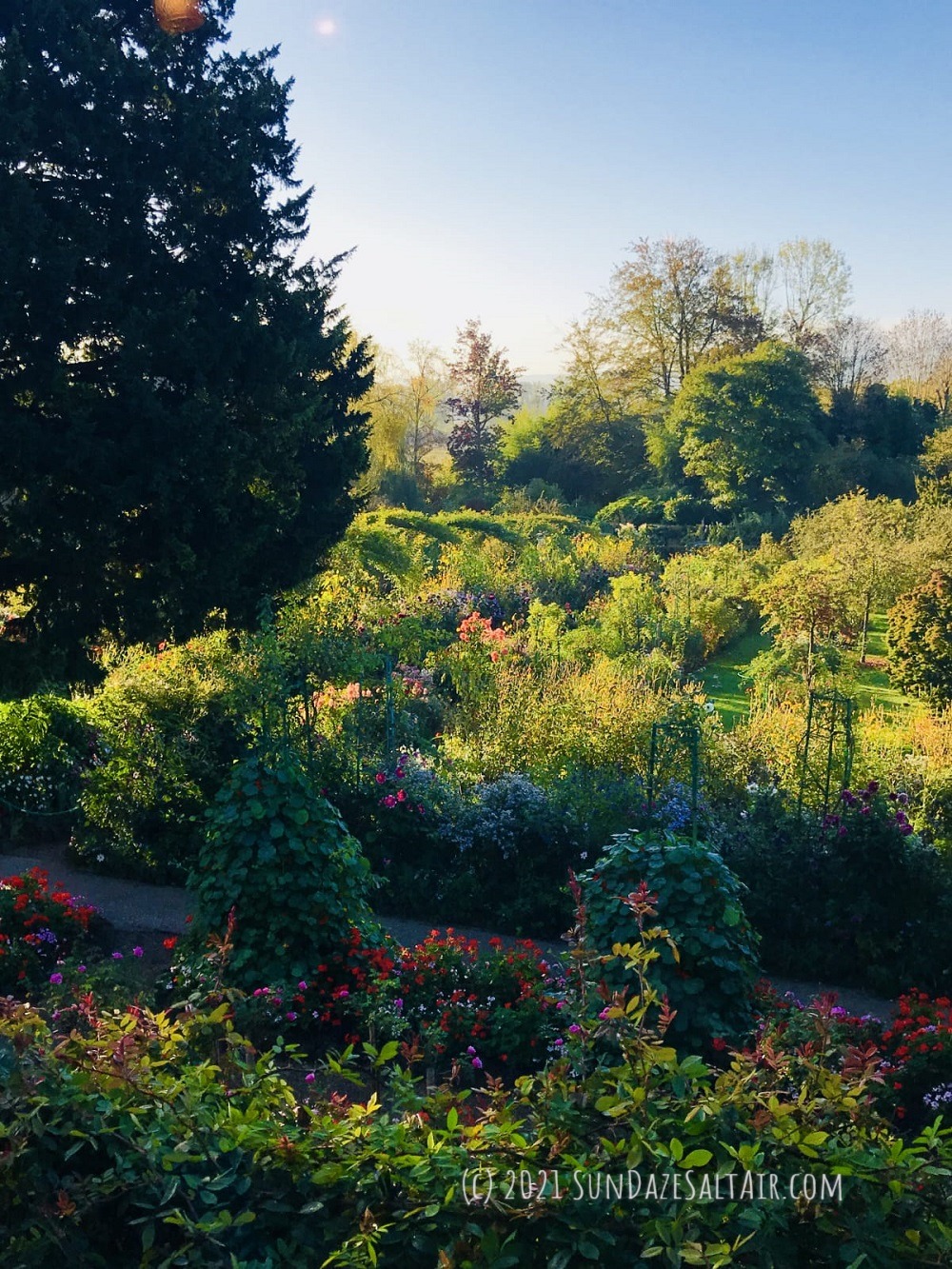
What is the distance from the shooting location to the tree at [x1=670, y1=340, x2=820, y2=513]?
24.9m

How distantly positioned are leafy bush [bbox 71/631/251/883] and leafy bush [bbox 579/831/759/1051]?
3645mm

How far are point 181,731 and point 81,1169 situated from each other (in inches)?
207

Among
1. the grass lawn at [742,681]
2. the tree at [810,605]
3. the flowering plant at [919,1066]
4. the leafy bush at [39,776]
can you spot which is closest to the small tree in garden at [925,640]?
the grass lawn at [742,681]

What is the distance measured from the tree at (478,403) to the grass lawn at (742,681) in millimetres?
15135

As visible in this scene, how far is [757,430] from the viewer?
991 inches

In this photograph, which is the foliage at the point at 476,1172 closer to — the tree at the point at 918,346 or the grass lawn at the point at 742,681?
the grass lawn at the point at 742,681

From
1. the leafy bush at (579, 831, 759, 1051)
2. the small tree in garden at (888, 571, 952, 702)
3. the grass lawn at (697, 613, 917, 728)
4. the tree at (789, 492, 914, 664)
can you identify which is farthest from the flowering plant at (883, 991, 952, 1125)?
the tree at (789, 492, 914, 664)

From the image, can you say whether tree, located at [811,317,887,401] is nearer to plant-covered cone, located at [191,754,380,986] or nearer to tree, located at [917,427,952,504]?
tree, located at [917,427,952,504]

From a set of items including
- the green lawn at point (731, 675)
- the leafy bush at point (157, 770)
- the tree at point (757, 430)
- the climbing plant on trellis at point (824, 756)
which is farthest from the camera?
the tree at point (757, 430)

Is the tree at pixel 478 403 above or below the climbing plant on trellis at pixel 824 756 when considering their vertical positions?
above

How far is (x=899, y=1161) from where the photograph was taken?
81.0 inches

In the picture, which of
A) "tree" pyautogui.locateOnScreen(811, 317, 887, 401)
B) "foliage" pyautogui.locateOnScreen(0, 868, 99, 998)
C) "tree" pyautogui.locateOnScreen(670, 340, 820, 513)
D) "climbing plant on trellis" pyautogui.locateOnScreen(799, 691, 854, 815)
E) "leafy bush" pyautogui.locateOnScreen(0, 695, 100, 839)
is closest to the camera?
"foliage" pyautogui.locateOnScreen(0, 868, 99, 998)

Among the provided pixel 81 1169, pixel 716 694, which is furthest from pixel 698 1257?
pixel 716 694

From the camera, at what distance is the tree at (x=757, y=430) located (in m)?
24.9
